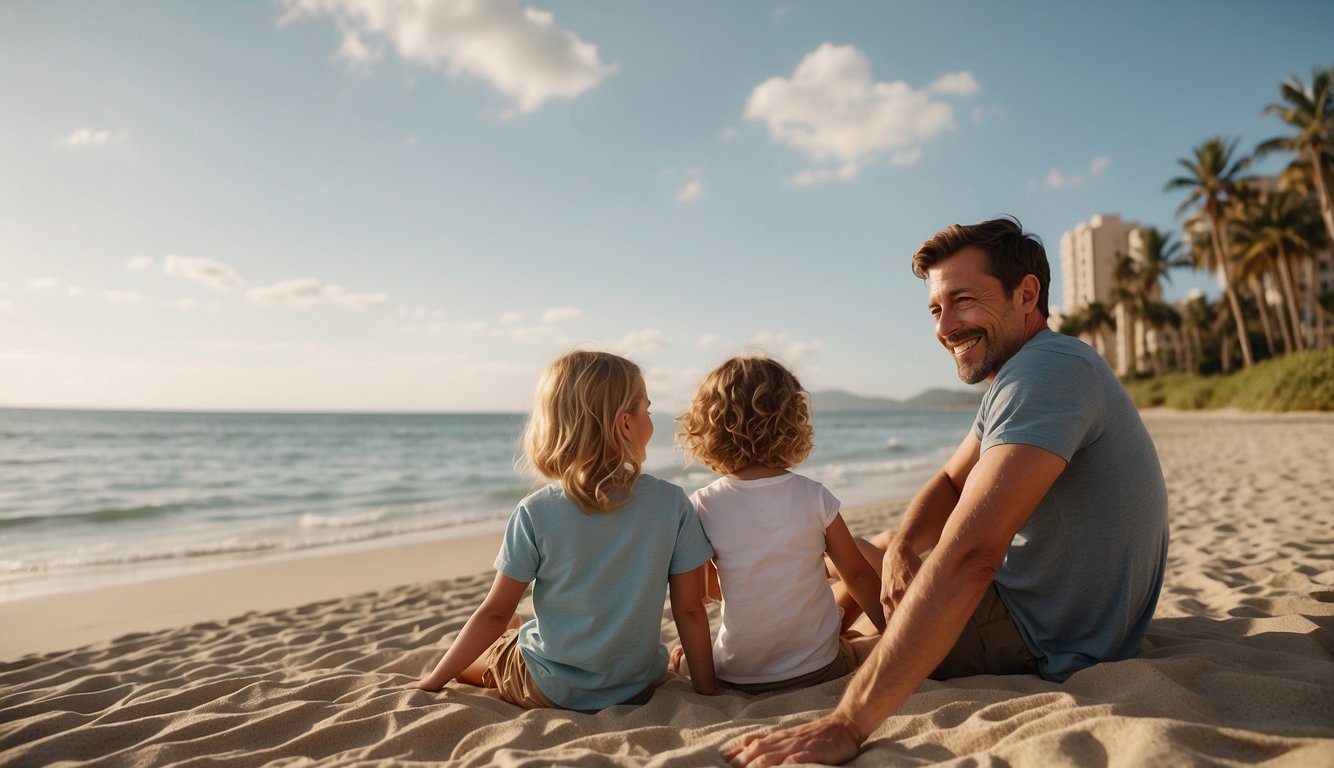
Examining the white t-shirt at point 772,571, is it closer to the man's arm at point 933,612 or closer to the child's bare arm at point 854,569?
the child's bare arm at point 854,569

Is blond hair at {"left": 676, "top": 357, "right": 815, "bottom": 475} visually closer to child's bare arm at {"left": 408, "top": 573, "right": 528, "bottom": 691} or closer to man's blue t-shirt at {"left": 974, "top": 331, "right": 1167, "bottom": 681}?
man's blue t-shirt at {"left": 974, "top": 331, "right": 1167, "bottom": 681}

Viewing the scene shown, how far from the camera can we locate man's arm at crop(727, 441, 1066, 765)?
6.14 ft

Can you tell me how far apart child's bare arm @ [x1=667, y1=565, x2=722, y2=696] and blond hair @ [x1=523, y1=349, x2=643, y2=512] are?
38 centimetres

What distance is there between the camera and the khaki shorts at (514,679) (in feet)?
8.83

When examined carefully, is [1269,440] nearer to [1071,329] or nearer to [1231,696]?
[1231,696]

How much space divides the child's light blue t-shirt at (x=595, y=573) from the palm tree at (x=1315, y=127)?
33.4m

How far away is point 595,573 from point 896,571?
1.04 meters

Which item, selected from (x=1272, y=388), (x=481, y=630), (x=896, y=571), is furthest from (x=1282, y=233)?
(x=481, y=630)

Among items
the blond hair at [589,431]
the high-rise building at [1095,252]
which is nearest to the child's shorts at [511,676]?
the blond hair at [589,431]

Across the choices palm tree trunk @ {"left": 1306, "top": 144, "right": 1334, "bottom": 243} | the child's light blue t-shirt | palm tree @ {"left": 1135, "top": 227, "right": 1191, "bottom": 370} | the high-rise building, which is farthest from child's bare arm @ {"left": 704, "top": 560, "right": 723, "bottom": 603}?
the high-rise building

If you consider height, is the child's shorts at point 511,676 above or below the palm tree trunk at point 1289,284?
below

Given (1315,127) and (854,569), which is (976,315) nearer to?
(854,569)

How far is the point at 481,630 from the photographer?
8.77 ft

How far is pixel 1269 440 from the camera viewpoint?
14891 mm
